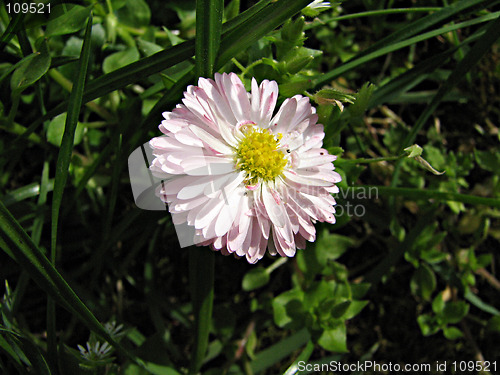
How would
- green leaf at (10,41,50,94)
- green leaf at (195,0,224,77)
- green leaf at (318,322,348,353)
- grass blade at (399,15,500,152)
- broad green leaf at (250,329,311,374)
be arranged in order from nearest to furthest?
green leaf at (195,0,224,77) < green leaf at (10,41,50,94) < grass blade at (399,15,500,152) < green leaf at (318,322,348,353) < broad green leaf at (250,329,311,374)

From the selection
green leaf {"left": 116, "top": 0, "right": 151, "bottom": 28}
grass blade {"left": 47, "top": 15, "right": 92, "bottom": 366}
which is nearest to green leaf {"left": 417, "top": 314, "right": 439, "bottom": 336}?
grass blade {"left": 47, "top": 15, "right": 92, "bottom": 366}

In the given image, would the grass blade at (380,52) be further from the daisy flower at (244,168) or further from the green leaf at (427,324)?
the green leaf at (427,324)

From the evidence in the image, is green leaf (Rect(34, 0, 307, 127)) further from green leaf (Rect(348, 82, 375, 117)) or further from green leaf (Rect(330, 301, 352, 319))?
green leaf (Rect(330, 301, 352, 319))

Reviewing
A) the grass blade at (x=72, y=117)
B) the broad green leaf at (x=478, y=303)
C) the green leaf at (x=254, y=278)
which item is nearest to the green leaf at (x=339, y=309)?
the green leaf at (x=254, y=278)

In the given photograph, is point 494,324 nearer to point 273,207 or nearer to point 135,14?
point 273,207

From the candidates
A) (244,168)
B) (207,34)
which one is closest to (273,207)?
(244,168)

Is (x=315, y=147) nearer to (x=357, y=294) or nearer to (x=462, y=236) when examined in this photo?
(x=357, y=294)

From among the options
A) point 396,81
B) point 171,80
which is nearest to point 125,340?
point 171,80
